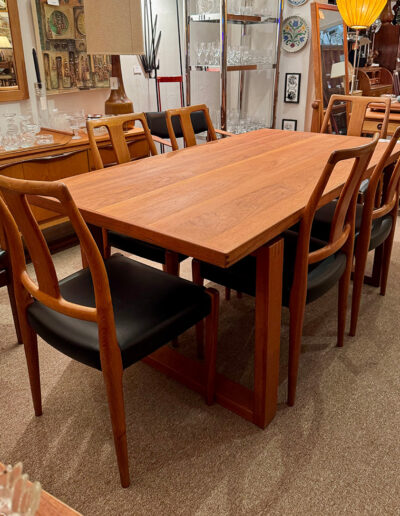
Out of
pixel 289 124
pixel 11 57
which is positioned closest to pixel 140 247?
pixel 11 57

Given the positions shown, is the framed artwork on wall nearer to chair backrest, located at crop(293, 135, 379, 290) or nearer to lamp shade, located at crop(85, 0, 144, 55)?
lamp shade, located at crop(85, 0, 144, 55)

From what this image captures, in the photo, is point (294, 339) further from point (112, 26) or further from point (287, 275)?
point (112, 26)

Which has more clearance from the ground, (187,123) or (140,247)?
(187,123)

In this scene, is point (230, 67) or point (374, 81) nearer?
point (230, 67)

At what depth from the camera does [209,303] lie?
150 cm

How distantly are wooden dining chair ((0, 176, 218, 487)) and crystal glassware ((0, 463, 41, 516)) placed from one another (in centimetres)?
55

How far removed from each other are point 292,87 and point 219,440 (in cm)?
400

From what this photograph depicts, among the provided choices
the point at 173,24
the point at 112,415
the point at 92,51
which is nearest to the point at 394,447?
the point at 112,415

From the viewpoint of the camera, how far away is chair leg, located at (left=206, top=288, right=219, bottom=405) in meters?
1.52

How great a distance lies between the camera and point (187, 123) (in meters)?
2.71

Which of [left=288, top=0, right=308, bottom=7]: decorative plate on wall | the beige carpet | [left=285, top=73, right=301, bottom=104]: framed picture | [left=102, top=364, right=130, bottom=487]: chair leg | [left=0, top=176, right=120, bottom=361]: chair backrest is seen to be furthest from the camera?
[left=285, top=73, right=301, bottom=104]: framed picture

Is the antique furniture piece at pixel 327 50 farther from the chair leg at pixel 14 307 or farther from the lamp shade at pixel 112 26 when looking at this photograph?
the chair leg at pixel 14 307

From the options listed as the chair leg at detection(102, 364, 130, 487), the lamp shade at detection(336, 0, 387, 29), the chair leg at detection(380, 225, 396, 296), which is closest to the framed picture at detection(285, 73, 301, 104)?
the lamp shade at detection(336, 0, 387, 29)

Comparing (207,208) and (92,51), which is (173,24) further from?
(207,208)
